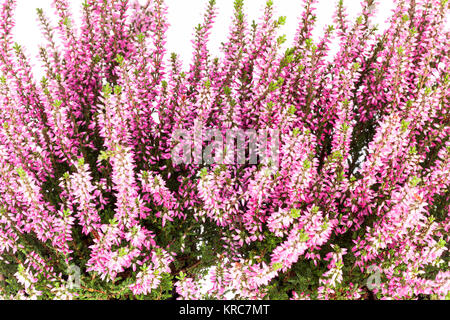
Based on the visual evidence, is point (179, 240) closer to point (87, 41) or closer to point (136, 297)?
point (136, 297)

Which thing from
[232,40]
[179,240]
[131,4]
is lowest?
[179,240]

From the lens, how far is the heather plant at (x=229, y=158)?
2598mm

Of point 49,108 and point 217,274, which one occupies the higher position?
point 49,108

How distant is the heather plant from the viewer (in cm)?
260

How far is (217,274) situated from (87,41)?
66.4 inches

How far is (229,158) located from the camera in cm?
265

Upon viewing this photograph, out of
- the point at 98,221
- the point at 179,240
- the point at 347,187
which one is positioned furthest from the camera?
the point at 179,240

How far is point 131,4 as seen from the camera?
3.14m

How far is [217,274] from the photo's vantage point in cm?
288

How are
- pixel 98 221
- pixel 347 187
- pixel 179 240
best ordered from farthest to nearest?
pixel 179 240 → pixel 98 221 → pixel 347 187
